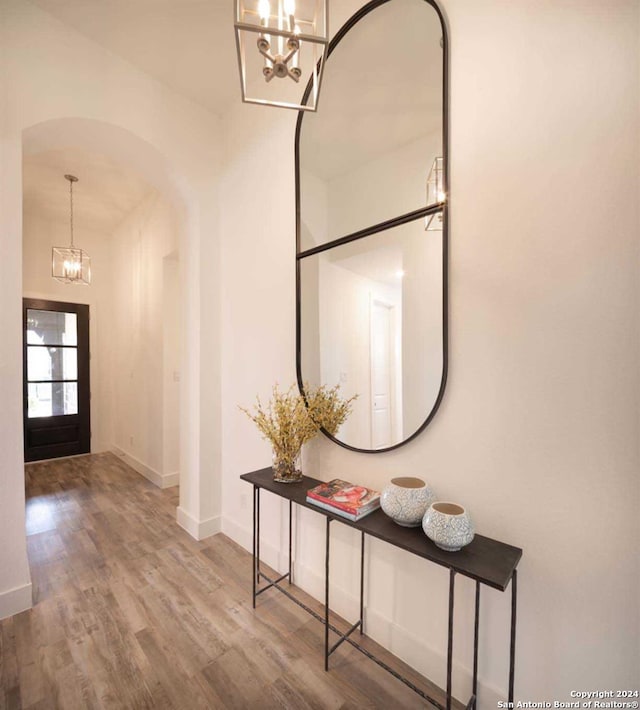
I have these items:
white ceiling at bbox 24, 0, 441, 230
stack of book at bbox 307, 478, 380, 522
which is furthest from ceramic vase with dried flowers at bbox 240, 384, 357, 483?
white ceiling at bbox 24, 0, 441, 230

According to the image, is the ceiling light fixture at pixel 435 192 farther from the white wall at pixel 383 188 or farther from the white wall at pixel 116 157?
the white wall at pixel 116 157

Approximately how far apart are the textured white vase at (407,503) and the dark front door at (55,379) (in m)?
5.07

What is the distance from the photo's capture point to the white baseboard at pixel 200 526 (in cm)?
247

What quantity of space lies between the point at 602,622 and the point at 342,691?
997 millimetres

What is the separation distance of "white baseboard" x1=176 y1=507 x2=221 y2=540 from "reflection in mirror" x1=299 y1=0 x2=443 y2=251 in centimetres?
211

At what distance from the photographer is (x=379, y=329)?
1538 mm

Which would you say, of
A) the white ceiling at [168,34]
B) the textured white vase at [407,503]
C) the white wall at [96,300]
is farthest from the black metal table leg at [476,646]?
the white wall at [96,300]

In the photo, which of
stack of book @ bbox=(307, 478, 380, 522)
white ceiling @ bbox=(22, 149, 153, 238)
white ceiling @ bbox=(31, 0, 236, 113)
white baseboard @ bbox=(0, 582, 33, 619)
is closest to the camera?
stack of book @ bbox=(307, 478, 380, 522)

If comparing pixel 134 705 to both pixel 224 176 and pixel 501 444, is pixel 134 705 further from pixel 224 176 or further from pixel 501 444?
pixel 224 176

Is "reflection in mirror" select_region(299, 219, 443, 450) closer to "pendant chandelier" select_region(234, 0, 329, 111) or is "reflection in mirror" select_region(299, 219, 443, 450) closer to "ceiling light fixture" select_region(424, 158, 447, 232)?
"ceiling light fixture" select_region(424, 158, 447, 232)

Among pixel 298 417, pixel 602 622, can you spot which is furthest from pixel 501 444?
pixel 298 417

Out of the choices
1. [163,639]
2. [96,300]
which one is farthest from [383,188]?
[96,300]

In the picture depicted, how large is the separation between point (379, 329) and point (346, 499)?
0.76m

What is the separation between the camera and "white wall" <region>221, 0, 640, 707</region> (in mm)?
966
